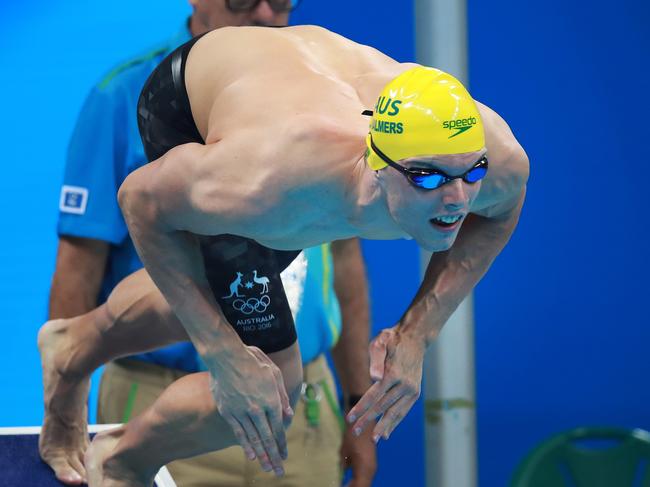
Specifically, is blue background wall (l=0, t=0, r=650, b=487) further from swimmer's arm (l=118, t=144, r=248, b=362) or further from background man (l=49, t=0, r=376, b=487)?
swimmer's arm (l=118, t=144, r=248, b=362)

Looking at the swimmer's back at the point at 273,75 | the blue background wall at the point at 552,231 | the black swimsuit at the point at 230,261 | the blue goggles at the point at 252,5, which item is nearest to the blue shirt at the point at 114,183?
the blue goggles at the point at 252,5

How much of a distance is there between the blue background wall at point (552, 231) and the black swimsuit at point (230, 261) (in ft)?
6.35

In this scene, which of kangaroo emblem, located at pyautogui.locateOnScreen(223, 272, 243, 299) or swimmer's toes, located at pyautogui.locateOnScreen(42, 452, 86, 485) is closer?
kangaroo emblem, located at pyautogui.locateOnScreen(223, 272, 243, 299)

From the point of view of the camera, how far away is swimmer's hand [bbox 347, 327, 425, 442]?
2.49 metres

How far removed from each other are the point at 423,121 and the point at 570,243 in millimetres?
2772

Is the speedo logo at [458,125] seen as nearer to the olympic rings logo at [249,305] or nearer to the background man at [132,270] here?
the olympic rings logo at [249,305]

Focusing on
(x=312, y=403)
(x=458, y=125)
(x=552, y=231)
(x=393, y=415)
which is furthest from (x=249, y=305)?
(x=552, y=231)

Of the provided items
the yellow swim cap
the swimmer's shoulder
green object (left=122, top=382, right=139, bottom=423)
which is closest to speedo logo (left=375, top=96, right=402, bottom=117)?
the yellow swim cap

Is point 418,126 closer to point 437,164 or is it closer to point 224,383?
point 437,164

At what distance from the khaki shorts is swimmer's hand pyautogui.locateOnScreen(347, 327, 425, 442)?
0.98 m

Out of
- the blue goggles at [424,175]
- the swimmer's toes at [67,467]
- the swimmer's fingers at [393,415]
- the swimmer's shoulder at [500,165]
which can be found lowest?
the swimmer's toes at [67,467]

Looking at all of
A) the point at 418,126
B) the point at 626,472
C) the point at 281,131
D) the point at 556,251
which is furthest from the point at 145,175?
the point at 556,251

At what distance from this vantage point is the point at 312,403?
11.6 feet

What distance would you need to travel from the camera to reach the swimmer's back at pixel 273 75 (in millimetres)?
2320
